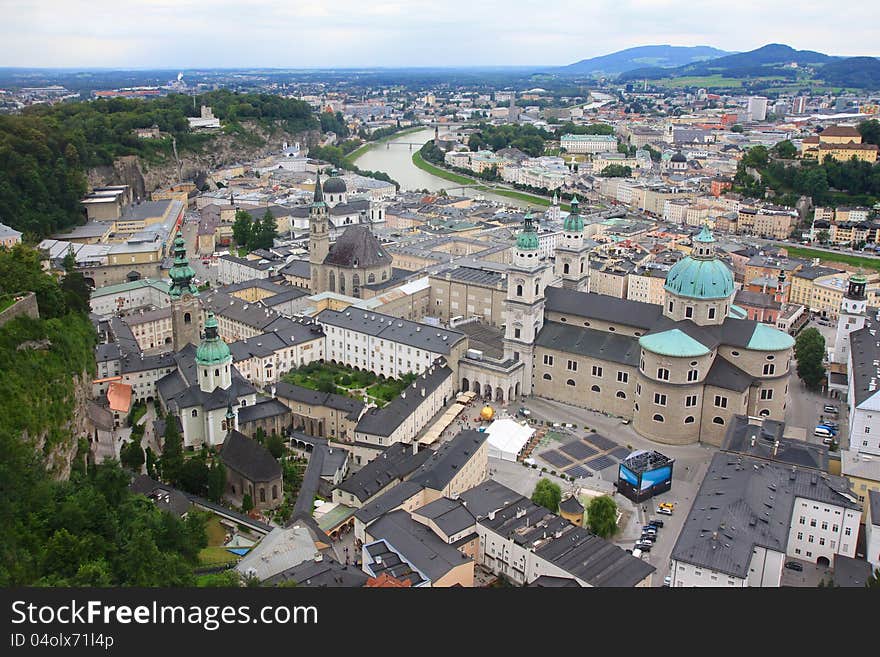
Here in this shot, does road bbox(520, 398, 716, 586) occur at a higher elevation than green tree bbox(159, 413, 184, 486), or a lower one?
lower

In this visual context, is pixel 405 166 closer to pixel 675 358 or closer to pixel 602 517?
pixel 675 358

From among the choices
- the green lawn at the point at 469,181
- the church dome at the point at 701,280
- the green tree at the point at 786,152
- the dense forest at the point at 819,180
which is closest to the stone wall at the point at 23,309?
the church dome at the point at 701,280

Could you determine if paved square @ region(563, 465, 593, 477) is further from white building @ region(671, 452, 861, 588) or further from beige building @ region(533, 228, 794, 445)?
white building @ region(671, 452, 861, 588)

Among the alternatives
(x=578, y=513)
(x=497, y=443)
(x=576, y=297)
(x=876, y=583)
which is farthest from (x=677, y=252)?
(x=876, y=583)

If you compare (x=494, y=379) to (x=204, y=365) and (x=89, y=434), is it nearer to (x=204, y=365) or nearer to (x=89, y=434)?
(x=204, y=365)

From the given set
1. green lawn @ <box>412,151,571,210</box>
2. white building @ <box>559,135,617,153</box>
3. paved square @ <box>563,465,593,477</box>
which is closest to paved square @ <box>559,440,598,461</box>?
paved square @ <box>563,465,593,477</box>

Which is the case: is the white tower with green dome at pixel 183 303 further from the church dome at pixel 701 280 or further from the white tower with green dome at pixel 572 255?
the church dome at pixel 701 280
